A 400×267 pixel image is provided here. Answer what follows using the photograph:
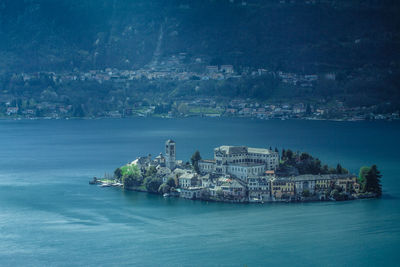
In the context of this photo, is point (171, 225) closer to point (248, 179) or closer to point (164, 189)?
point (248, 179)

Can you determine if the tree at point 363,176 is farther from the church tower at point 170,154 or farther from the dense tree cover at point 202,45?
the dense tree cover at point 202,45

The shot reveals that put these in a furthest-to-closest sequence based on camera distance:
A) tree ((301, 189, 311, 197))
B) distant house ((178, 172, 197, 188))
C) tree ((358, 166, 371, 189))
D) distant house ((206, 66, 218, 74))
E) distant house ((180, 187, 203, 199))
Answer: distant house ((206, 66, 218, 74)) < distant house ((178, 172, 197, 188)) < distant house ((180, 187, 203, 199)) < tree ((358, 166, 371, 189)) < tree ((301, 189, 311, 197))

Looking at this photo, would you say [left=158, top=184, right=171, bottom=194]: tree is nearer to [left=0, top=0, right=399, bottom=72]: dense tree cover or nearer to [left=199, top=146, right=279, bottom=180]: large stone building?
[left=199, top=146, right=279, bottom=180]: large stone building

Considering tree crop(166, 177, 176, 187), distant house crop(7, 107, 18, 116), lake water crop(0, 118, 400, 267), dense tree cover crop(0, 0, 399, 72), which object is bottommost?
lake water crop(0, 118, 400, 267)

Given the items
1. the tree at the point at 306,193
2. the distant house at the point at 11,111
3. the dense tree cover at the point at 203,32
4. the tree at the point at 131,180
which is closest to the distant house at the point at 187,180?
the tree at the point at 131,180

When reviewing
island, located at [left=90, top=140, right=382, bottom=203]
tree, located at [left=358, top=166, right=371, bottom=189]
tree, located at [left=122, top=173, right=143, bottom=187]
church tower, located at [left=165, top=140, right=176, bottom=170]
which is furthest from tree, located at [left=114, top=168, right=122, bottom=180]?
tree, located at [left=358, top=166, right=371, bottom=189]

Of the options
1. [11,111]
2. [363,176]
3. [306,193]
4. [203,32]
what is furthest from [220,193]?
[203,32]

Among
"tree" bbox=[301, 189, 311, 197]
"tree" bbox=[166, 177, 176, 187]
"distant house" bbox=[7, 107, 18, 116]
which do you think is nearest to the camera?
"tree" bbox=[301, 189, 311, 197]
